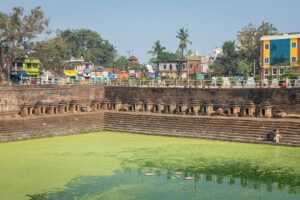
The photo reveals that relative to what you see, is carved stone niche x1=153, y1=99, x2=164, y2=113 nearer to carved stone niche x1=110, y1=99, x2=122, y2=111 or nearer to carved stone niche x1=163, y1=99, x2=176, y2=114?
carved stone niche x1=163, y1=99, x2=176, y2=114

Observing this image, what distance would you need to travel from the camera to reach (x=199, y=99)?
2744 cm

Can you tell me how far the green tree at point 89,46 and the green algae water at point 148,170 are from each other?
203 feet

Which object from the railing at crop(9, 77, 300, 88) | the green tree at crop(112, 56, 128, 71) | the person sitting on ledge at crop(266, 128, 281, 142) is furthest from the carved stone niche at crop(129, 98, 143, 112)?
the green tree at crop(112, 56, 128, 71)

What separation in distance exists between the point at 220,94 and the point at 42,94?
10.6 m

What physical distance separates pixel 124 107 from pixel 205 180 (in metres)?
15.6

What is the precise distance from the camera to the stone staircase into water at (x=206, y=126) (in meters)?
20.5

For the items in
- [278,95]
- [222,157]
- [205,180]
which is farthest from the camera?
[278,95]

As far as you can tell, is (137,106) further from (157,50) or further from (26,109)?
(157,50)

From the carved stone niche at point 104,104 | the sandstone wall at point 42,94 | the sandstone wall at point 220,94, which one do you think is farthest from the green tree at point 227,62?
the carved stone niche at point 104,104

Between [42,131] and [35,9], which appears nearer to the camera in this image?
[42,131]

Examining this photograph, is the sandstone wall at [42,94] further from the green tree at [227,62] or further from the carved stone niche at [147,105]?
the green tree at [227,62]

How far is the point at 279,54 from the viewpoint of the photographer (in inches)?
1746

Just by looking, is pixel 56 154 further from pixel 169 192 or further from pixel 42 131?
pixel 169 192

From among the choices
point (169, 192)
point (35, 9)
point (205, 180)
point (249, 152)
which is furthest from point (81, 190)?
A: point (35, 9)
